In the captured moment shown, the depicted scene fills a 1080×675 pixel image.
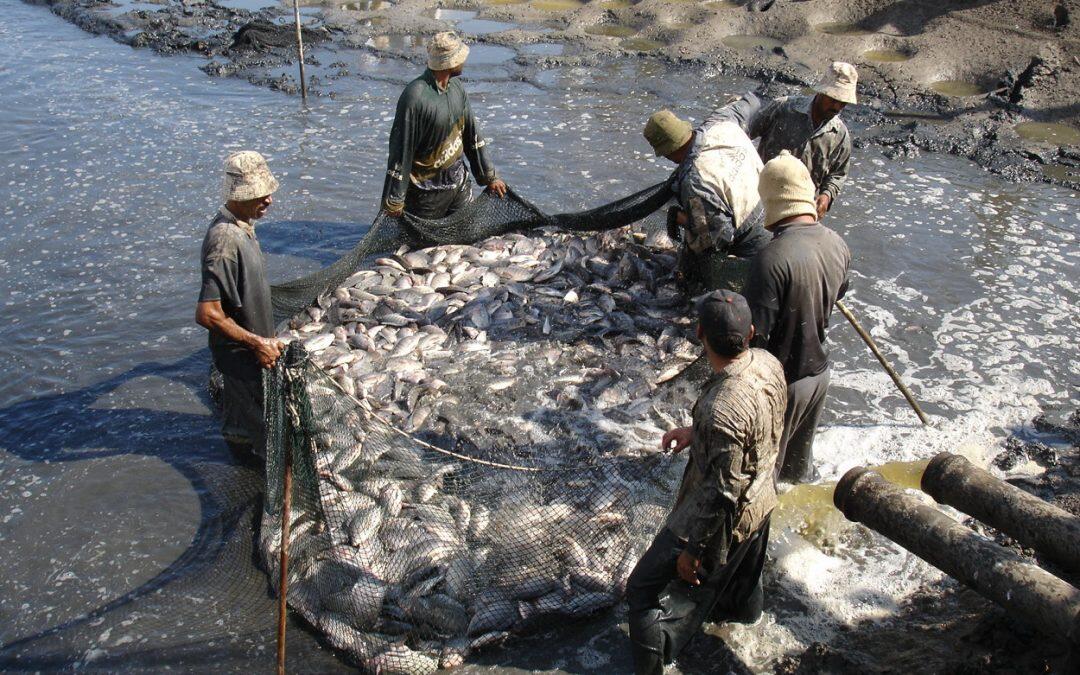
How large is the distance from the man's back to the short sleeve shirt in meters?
2.92

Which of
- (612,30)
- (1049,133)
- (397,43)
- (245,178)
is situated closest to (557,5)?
(612,30)

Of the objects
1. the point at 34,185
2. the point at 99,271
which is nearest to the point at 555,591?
the point at 99,271

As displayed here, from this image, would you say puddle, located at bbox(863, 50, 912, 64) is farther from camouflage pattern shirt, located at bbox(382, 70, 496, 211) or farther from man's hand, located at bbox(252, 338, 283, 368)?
man's hand, located at bbox(252, 338, 283, 368)

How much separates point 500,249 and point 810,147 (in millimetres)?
2977

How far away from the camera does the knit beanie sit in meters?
4.43

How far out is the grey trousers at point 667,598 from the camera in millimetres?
3775

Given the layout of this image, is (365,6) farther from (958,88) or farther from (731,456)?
(731,456)

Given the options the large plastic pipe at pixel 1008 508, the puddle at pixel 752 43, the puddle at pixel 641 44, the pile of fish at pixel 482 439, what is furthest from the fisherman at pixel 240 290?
the puddle at pixel 752 43

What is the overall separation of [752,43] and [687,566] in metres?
15.4

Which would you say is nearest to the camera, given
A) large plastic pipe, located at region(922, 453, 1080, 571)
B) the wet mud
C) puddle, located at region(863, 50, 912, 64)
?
large plastic pipe, located at region(922, 453, 1080, 571)

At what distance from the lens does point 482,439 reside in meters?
5.75

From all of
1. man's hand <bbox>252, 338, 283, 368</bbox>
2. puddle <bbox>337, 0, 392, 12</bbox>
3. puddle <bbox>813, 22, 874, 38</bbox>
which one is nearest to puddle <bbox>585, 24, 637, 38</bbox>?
puddle <bbox>813, 22, 874, 38</bbox>

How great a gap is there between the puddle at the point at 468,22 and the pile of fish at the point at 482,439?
1174 cm

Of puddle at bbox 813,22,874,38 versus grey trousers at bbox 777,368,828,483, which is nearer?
grey trousers at bbox 777,368,828,483
